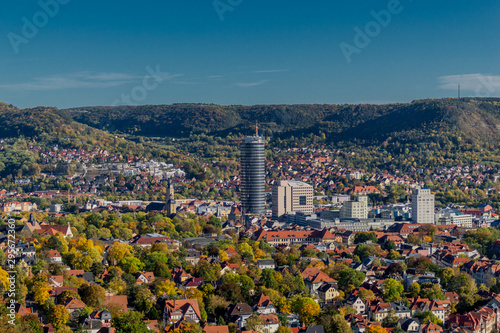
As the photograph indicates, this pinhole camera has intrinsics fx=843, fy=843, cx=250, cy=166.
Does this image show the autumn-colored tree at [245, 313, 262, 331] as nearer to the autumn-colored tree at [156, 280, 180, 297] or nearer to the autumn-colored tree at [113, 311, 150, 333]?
the autumn-colored tree at [156, 280, 180, 297]

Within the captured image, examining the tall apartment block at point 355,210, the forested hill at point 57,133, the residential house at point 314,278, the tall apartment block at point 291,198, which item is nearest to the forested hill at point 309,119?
the forested hill at point 57,133

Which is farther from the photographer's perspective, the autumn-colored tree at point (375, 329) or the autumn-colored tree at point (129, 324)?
the autumn-colored tree at point (375, 329)

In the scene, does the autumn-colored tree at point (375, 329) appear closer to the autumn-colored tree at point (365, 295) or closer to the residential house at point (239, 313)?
the autumn-colored tree at point (365, 295)

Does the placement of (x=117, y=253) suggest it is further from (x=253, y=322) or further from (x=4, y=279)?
(x=253, y=322)

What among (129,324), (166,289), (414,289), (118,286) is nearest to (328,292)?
(414,289)

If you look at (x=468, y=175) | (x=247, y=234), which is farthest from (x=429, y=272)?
(x=468, y=175)

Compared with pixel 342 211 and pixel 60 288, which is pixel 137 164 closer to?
pixel 342 211
